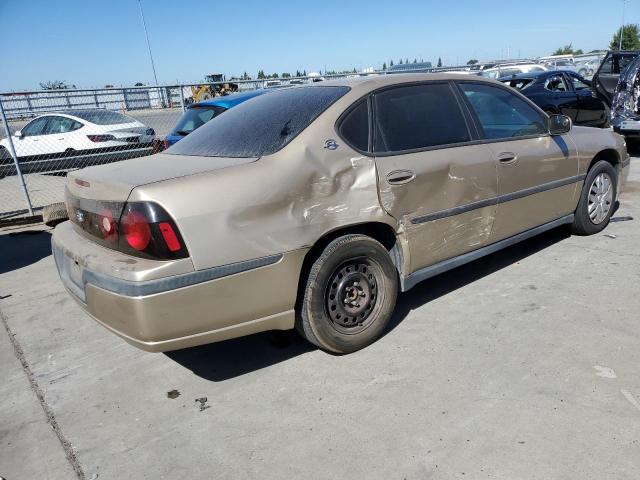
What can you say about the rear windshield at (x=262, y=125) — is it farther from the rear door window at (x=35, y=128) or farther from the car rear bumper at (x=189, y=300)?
the rear door window at (x=35, y=128)

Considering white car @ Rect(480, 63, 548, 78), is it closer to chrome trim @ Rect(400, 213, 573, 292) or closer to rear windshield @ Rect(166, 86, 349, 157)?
chrome trim @ Rect(400, 213, 573, 292)

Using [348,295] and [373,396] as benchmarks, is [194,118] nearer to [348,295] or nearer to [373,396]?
[348,295]

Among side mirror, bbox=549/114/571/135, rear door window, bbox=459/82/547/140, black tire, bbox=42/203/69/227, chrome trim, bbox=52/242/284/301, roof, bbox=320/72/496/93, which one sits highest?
roof, bbox=320/72/496/93

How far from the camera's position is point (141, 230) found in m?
2.43

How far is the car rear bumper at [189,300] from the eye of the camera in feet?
7.99

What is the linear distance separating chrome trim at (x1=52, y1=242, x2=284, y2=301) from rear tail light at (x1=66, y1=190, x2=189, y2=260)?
117 mm

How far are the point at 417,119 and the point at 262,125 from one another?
1053mm

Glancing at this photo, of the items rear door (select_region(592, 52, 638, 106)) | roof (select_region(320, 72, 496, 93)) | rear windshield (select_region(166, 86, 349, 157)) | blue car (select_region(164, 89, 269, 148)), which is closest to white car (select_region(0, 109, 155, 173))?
blue car (select_region(164, 89, 269, 148))

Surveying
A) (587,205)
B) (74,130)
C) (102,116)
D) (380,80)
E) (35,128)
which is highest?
(380,80)

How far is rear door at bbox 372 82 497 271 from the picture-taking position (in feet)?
10.3

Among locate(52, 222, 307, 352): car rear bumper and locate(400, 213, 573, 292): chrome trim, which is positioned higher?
locate(52, 222, 307, 352): car rear bumper

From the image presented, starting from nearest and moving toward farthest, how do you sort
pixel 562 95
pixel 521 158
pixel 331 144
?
pixel 331 144
pixel 521 158
pixel 562 95

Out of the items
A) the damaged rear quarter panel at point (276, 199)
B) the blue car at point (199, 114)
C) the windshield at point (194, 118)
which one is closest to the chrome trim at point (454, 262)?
the damaged rear quarter panel at point (276, 199)

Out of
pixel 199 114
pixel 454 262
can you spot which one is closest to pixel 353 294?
pixel 454 262
